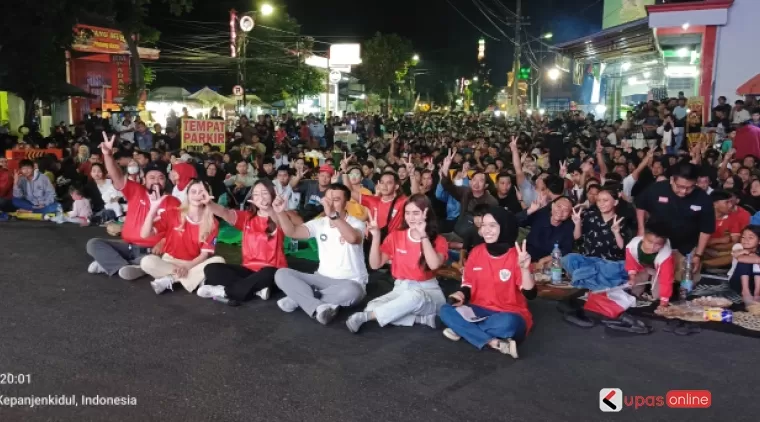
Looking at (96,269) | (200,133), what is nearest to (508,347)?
(96,269)

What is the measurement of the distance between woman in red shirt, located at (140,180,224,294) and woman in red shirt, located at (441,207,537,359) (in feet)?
8.83

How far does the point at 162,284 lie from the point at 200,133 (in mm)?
7176

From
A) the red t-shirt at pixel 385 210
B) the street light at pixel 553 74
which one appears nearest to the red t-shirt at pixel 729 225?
the red t-shirt at pixel 385 210

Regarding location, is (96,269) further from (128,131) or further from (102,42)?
(102,42)

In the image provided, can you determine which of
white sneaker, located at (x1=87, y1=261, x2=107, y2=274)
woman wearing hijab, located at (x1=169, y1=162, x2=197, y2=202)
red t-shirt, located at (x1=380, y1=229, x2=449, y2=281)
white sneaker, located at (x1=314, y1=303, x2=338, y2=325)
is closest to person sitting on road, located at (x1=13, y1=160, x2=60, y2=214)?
woman wearing hijab, located at (x1=169, y1=162, x2=197, y2=202)

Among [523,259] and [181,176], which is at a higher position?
[181,176]

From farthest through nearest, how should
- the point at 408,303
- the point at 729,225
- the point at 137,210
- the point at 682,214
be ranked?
1. the point at 729,225
2. the point at 137,210
3. the point at 682,214
4. the point at 408,303

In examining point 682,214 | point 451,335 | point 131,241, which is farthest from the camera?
point 131,241

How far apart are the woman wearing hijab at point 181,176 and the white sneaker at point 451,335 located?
5.26 meters

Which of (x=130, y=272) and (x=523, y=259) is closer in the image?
(x=523, y=259)

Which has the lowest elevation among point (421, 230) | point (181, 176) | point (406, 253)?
point (406, 253)

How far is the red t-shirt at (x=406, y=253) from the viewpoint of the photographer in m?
5.73

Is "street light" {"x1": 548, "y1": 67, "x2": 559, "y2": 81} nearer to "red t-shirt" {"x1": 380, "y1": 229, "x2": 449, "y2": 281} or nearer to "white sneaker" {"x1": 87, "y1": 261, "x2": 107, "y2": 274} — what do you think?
"white sneaker" {"x1": 87, "y1": 261, "x2": 107, "y2": 274}

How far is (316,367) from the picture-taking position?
486 cm
